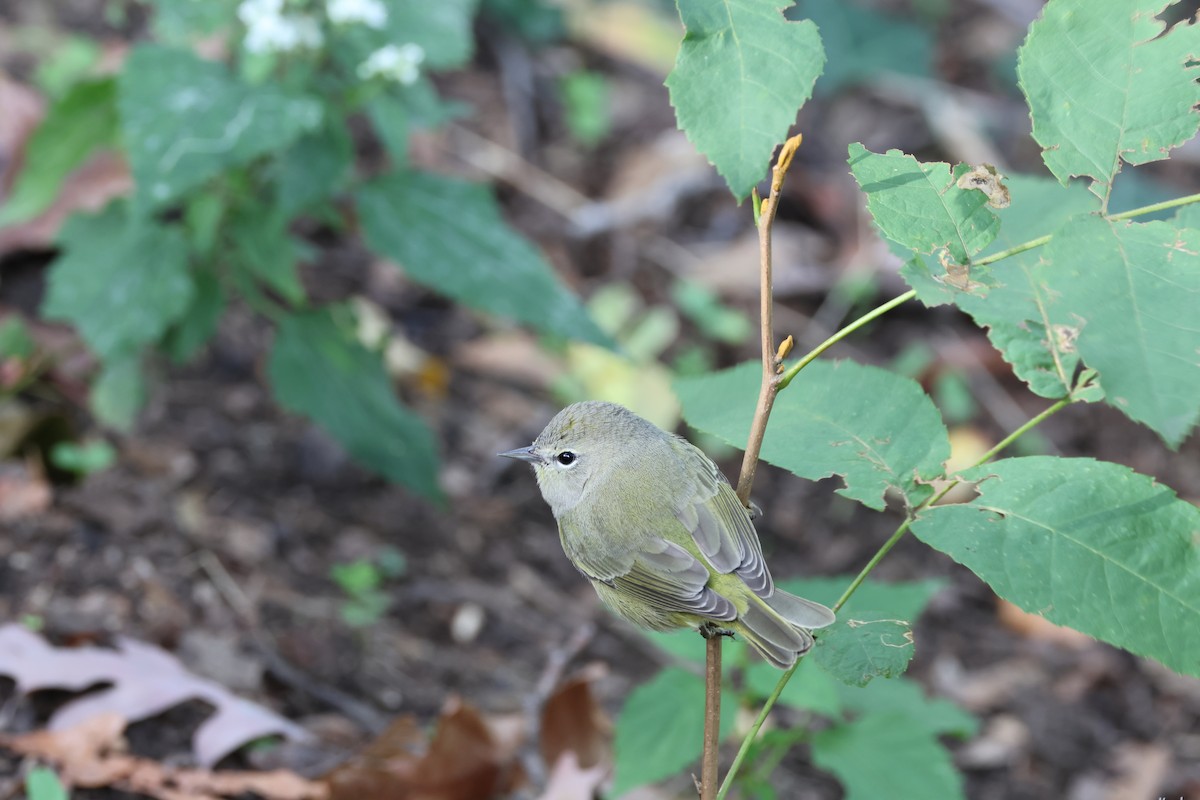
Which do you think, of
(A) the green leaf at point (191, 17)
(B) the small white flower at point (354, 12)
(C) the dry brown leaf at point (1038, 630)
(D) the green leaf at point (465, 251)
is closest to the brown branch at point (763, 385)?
(D) the green leaf at point (465, 251)

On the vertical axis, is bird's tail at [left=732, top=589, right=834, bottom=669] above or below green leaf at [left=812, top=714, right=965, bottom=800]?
above

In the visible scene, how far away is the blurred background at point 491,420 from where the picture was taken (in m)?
3.40

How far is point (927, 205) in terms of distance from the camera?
4.87 ft

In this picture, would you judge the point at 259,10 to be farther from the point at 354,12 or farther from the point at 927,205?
the point at 927,205

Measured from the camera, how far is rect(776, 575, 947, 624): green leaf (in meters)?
2.29

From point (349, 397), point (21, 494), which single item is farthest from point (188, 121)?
point (21, 494)

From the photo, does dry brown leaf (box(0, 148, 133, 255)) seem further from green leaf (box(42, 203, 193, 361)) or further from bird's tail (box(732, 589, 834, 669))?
bird's tail (box(732, 589, 834, 669))

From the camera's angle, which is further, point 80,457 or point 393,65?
point 80,457

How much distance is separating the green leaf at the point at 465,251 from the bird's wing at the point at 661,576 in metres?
1.32

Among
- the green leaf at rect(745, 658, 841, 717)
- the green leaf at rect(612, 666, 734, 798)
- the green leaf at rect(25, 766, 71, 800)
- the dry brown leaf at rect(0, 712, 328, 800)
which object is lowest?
the green leaf at rect(745, 658, 841, 717)

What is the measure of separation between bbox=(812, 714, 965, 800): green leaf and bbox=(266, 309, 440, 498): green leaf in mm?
1688

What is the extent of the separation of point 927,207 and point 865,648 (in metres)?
0.59

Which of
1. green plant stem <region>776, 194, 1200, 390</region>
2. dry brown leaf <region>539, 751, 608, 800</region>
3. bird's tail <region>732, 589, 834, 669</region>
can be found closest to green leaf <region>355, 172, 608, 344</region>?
dry brown leaf <region>539, 751, 608, 800</region>

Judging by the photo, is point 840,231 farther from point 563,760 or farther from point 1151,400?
point 1151,400
